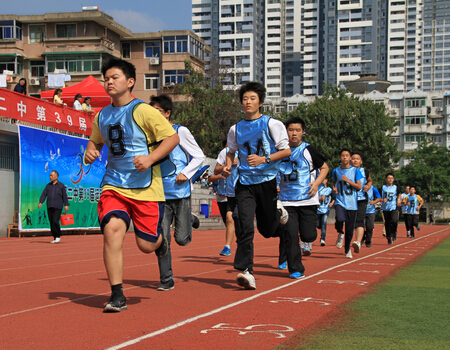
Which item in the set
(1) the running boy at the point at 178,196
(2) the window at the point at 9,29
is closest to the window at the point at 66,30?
(2) the window at the point at 9,29

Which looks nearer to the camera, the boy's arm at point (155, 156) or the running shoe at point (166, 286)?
the boy's arm at point (155, 156)

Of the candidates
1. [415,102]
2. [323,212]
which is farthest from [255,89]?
[415,102]

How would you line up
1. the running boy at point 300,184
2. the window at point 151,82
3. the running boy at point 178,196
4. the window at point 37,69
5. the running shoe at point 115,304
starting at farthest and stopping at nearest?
the window at point 151,82
the window at point 37,69
the running boy at point 300,184
the running boy at point 178,196
the running shoe at point 115,304

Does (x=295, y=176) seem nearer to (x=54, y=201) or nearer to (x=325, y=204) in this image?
(x=54, y=201)

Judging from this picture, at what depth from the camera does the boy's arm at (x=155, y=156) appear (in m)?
4.84

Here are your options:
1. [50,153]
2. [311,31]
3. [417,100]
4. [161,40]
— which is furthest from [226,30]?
[50,153]

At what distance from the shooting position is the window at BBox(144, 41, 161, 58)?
56.8 metres

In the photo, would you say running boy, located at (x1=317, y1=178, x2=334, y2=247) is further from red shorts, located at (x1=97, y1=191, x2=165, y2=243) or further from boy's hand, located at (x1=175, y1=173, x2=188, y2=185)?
red shorts, located at (x1=97, y1=191, x2=165, y2=243)

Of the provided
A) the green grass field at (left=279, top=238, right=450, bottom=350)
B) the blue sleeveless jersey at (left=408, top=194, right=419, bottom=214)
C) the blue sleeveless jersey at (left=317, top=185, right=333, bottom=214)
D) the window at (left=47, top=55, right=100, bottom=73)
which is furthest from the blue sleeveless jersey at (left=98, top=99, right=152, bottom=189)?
the window at (left=47, top=55, right=100, bottom=73)

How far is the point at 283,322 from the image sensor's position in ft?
14.8

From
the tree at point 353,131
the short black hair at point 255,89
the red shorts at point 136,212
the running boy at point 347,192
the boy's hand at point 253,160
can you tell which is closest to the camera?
the red shorts at point 136,212

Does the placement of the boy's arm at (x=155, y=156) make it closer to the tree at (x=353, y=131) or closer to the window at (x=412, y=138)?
the tree at (x=353, y=131)

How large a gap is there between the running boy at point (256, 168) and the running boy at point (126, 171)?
1.34 meters

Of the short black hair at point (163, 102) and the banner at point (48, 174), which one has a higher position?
the short black hair at point (163, 102)
